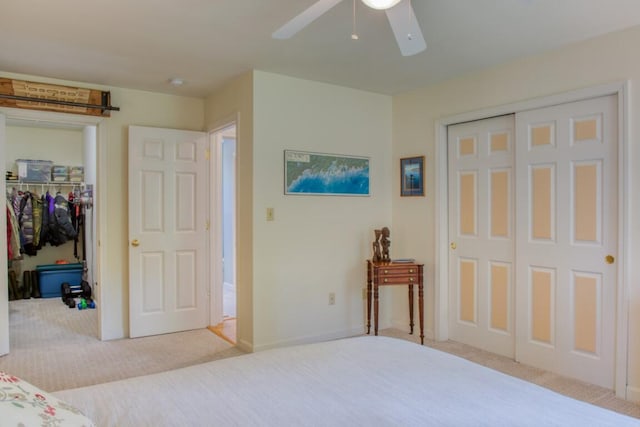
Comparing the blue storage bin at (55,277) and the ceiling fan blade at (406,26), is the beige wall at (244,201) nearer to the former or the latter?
the ceiling fan blade at (406,26)

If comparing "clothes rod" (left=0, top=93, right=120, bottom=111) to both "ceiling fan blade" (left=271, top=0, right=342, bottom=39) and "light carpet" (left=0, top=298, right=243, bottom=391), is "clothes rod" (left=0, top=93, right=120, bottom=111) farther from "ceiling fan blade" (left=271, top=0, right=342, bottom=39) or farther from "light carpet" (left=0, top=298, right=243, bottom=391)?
"ceiling fan blade" (left=271, top=0, right=342, bottom=39)

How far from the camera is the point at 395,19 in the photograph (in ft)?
5.83

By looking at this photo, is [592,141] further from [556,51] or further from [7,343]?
[7,343]

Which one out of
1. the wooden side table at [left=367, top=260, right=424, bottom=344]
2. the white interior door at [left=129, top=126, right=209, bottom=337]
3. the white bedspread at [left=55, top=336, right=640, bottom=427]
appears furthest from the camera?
the white interior door at [left=129, top=126, right=209, bottom=337]

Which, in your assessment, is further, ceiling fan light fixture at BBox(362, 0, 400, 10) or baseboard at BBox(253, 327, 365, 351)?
baseboard at BBox(253, 327, 365, 351)

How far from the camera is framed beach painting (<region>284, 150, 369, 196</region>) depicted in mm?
3662

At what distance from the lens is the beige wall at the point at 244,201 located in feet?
11.4

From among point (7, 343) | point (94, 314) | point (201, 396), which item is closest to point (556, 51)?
point (201, 396)

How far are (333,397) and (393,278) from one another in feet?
8.04

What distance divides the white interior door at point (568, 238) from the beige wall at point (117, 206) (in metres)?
3.38

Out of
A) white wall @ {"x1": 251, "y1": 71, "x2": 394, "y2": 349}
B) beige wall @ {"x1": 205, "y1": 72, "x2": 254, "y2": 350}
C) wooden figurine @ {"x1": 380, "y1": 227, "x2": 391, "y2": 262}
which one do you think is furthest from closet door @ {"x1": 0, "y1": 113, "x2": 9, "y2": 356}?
wooden figurine @ {"x1": 380, "y1": 227, "x2": 391, "y2": 262}

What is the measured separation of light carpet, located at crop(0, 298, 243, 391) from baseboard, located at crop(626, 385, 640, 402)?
108 inches

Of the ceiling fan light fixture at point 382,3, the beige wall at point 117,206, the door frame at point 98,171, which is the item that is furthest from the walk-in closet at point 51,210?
the ceiling fan light fixture at point 382,3

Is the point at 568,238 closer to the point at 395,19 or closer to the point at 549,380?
the point at 549,380
